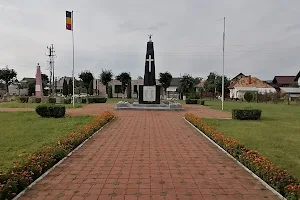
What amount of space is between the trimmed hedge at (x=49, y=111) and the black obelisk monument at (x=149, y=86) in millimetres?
9254

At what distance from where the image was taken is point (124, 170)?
224 inches

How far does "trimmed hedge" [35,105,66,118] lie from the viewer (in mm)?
15547

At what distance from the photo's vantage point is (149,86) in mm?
23906

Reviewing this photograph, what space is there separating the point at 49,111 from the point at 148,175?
11.5 meters

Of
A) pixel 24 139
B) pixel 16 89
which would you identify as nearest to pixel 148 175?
pixel 24 139

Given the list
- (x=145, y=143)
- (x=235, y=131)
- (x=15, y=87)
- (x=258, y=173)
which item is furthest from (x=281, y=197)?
(x=15, y=87)

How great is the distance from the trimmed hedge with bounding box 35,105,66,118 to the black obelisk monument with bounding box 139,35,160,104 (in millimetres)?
9254

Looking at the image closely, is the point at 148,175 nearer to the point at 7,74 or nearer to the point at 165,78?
the point at 165,78

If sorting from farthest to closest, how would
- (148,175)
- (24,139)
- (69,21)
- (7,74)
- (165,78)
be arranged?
(7,74) < (165,78) < (69,21) < (24,139) < (148,175)

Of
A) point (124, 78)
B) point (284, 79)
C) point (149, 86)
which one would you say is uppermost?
point (284, 79)

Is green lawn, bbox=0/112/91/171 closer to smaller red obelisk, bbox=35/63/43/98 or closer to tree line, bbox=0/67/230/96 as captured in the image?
smaller red obelisk, bbox=35/63/43/98

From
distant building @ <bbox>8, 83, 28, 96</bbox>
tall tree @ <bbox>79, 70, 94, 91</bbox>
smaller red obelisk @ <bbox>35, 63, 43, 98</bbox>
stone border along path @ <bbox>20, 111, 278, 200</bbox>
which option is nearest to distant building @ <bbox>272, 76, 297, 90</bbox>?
tall tree @ <bbox>79, 70, 94, 91</bbox>

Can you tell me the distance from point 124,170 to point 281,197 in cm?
279

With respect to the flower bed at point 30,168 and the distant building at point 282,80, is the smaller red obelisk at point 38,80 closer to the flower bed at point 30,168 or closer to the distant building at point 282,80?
the flower bed at point 30,168
